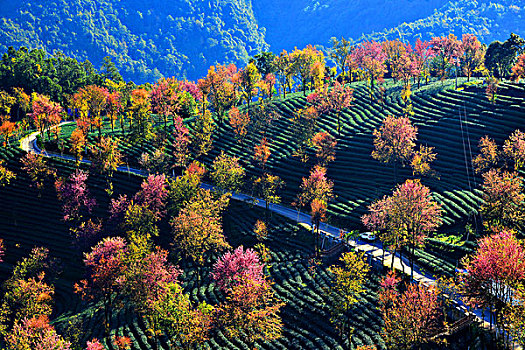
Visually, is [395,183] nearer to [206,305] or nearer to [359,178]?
[359,178]

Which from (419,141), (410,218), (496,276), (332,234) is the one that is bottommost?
(496,276)

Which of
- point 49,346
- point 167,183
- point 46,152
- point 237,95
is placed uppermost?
point 237,95

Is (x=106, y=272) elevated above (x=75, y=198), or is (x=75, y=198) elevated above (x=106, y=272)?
(x=75, y=198)

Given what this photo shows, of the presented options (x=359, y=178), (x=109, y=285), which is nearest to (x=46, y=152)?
(x=109, y=285)

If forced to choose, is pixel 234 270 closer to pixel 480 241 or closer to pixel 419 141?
pixel 480 241

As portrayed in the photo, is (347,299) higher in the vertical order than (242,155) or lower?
lower

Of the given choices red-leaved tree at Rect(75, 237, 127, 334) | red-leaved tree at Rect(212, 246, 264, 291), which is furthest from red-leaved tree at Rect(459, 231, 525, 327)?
red-leaved tree at Rect(75, 237, 127, 334)

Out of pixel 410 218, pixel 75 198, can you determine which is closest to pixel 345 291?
pixel 410 218

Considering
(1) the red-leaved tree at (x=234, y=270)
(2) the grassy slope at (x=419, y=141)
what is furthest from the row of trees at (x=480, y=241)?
(1) the red-leaved tree at (x=234, y=270)

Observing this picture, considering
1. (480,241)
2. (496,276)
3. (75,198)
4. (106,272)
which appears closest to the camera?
(496,276)
